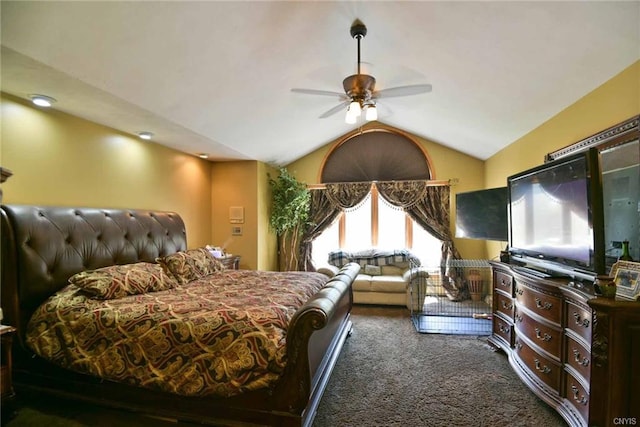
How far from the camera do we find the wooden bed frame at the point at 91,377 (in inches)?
70.4

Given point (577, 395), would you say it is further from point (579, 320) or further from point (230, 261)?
point (230, 261)

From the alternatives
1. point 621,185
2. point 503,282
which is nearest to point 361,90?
point 621,185

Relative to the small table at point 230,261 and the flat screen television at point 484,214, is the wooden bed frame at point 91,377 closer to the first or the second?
the small table at point 230,261

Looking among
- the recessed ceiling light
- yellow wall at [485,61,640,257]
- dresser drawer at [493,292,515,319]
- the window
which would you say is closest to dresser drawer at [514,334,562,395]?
dresser drawer at [493,292,515,319]

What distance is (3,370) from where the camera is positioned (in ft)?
6.23

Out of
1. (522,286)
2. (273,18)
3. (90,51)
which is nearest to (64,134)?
(90,51)

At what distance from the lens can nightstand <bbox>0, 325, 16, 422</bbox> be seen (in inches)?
74.4

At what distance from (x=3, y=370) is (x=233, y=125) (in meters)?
2.87

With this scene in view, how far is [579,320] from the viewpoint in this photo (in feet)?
6.30

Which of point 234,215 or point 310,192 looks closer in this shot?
point 234,215

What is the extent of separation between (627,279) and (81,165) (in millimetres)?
4374

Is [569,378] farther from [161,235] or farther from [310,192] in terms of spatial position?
[310,192]

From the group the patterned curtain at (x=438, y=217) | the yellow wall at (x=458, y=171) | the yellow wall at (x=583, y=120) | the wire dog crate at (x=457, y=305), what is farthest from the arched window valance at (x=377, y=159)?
the wire dog crate at (x=457, y=305)

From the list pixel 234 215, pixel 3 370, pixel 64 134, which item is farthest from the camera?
pixel 234 215
